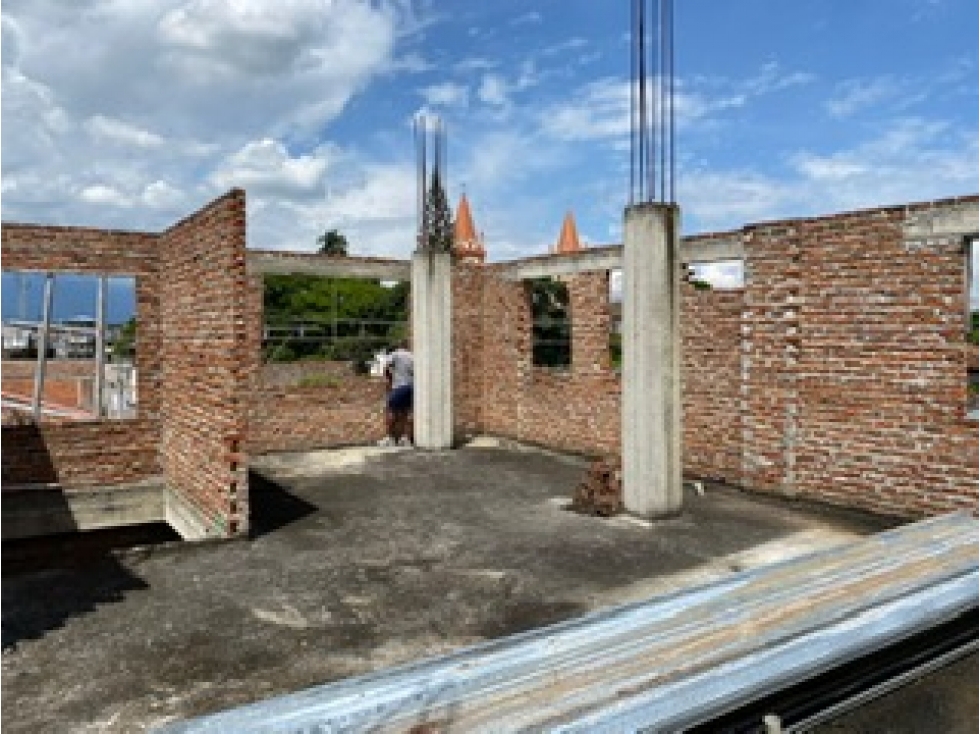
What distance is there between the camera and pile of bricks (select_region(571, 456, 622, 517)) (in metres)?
7.76

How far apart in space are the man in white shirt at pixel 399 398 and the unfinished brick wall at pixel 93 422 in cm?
385

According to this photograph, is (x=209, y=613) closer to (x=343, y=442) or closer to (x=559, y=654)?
(x=559, y=654)

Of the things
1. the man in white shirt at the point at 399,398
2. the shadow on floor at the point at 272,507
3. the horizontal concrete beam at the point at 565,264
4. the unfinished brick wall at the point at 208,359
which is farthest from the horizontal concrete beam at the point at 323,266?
the shadow on floor at the point at 272,507

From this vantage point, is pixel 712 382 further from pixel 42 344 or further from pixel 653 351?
pixel 42 344

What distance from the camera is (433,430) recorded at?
39.0ft

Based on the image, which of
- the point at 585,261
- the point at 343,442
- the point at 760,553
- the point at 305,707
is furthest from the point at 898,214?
the point at 343,442

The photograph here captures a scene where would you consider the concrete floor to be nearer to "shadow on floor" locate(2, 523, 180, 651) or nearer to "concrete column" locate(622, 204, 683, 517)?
"shadow on floor" locate(2, 523, 180, 651)

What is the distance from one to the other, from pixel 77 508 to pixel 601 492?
6.48m

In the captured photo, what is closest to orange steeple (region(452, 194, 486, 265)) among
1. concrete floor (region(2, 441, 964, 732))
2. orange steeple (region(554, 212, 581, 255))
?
orange steeple (region(554, 212, 581, 255))

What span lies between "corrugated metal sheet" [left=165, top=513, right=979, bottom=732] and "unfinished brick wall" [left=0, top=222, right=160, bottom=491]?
7.46 metres

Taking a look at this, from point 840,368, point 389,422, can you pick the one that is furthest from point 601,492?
point 389,422

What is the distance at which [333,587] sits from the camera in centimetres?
564

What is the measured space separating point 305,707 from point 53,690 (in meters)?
1.75

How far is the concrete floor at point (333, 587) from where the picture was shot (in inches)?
164
